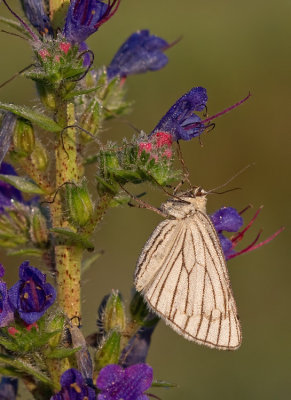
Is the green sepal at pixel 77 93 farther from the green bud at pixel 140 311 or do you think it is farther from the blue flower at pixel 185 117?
the green bud at pixel 140 311

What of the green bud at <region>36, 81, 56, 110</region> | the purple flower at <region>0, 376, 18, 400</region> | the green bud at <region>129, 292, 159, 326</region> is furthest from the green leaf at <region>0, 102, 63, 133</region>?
the purple flower at <region>0, 376, 18, 400</region>

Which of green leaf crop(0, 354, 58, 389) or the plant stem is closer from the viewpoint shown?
green leaf crop(0, 354, 58, 389)

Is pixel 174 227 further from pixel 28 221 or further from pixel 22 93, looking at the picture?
pixel 22 93

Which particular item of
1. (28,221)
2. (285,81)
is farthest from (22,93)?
(28,221)

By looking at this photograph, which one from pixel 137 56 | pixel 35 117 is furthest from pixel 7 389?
pixel 137 56

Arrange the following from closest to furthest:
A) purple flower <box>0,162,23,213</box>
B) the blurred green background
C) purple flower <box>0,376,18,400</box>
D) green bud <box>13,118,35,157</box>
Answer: green bud <box>13,118,35,157</box>, purple flower <box>0,376,18,400</box>, purple flower <box>0,162,23,213</box>, the blurred green background

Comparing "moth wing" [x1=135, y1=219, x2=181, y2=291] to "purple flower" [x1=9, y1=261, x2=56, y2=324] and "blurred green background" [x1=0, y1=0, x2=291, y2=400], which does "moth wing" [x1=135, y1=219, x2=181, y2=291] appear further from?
"blurred green background" [x1=0, y1=0, x2=291, y2=400]

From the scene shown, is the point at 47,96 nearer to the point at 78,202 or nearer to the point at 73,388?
the point at 78,202
